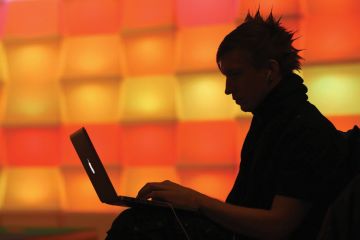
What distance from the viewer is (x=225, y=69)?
126cm

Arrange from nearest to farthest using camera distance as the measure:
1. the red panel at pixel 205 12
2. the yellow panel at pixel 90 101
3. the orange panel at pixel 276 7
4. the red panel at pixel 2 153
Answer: the orange panel at pixel 276 7 < the red panel at pixel 205 12 < the yellow panel at pixel 90 101 < the red panel at pixel 2 153

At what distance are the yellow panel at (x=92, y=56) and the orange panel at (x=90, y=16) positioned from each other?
0.04 m

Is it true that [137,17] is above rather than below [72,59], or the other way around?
above

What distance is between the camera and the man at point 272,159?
3.56 ft

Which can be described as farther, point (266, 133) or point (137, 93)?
point (137, 93)

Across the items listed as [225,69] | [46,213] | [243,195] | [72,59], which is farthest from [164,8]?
[243,195]

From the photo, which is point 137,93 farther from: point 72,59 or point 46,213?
point 46,213

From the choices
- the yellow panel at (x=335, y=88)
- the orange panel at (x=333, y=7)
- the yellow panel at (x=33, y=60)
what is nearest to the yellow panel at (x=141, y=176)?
the yellow panel at (x=33, y=60)

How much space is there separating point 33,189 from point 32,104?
0.43m

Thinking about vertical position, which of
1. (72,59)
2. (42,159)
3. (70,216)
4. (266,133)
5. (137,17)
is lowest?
(70,216)

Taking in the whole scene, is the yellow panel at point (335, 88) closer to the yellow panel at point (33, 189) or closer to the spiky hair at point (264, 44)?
the spiky hair at point (264, 44)

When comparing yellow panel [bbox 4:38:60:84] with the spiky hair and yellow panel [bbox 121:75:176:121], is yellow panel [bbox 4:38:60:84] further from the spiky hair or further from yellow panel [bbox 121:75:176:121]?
the spiky hair

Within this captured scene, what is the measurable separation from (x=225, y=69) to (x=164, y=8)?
1331 mm

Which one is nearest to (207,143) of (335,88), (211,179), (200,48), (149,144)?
(211,179)
